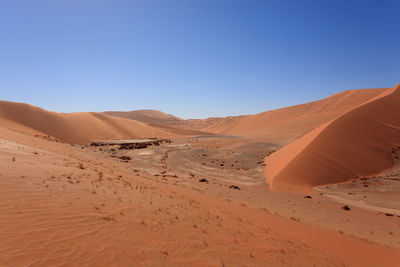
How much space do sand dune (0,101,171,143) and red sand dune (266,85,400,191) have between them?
123 feet

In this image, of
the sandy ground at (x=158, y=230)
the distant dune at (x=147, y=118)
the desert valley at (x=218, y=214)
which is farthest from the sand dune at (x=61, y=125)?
the distant dune at (x=147, y=118)

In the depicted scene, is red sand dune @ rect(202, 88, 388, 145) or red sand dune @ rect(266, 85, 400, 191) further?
red sand dune @ rect(202, 88, 388, 145)

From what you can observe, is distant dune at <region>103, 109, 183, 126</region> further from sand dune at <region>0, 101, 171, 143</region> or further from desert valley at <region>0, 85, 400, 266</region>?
desert valley at <region>0, 85, 400, 266</region>

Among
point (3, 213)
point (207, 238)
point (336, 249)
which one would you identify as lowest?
point (336, 249)

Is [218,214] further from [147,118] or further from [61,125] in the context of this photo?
[147,118]

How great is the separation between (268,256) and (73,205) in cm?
477

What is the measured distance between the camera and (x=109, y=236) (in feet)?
13.9

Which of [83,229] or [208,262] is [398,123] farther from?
[83,229]

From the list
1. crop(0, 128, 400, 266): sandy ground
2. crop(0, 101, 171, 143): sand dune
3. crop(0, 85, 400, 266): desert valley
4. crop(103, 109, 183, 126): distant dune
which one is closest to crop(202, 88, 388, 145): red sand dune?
crop(0, 101, 171, 143): sand dune

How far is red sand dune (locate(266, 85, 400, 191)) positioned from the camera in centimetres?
1473

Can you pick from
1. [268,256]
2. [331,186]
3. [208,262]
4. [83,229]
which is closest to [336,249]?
[268,256]

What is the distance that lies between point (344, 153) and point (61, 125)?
162 ft

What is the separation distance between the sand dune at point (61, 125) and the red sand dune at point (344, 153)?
37.5 m

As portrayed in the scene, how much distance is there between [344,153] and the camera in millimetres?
16531
